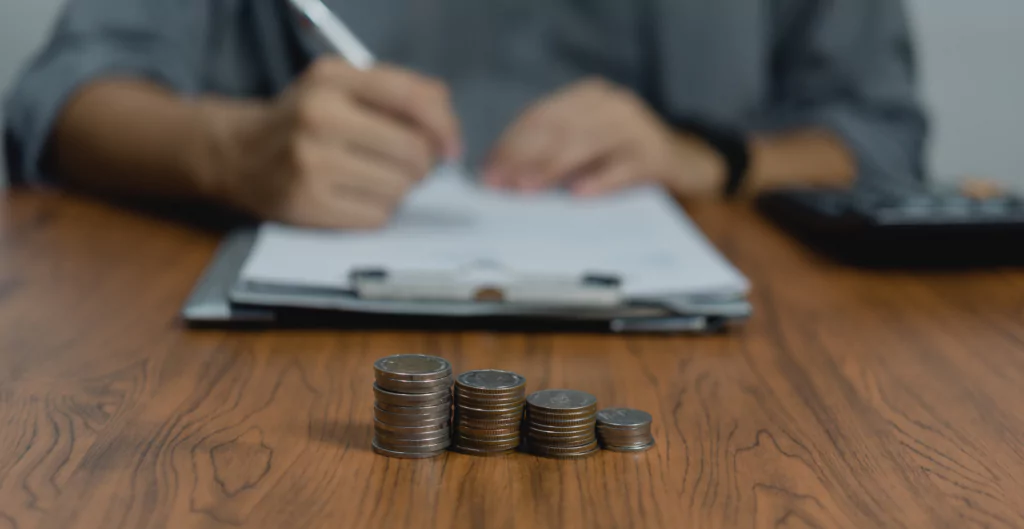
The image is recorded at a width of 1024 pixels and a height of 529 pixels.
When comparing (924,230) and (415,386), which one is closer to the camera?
(415,386)

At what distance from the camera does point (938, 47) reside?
186 cm

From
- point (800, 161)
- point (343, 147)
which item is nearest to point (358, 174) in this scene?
point (343, 147)

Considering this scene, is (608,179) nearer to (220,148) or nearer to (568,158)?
(568,158)

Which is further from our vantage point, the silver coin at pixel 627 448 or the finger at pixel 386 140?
the finger at pixel 386 140

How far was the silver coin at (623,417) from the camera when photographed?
15.3 inches

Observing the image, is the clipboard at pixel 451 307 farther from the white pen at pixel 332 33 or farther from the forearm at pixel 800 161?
the forearm at pixel 800 161

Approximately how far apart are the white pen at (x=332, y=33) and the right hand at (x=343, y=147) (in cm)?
4

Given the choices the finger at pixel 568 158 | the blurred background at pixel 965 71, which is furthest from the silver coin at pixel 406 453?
the blurred background at pixel 965 71

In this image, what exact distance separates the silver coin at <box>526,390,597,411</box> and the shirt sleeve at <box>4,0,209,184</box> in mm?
818

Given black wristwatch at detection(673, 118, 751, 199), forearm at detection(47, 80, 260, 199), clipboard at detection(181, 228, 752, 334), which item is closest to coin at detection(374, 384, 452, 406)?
clipboard at detection(181, 228, 752, 334)

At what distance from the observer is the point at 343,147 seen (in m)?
0.78

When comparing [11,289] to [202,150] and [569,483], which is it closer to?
[202,150]

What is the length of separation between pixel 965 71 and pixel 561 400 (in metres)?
1.74

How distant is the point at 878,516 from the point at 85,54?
0.97 meters
